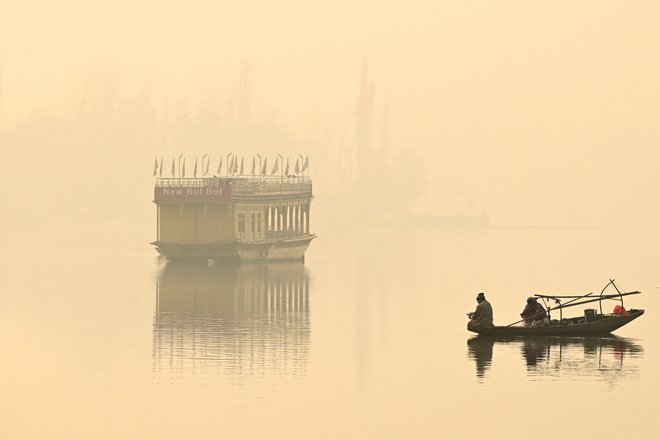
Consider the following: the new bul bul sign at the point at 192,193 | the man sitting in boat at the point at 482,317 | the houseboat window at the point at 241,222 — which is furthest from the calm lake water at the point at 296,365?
the houseboat window at the point at 241,222

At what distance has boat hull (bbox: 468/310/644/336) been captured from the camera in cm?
4950

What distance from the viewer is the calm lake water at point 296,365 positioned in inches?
1379

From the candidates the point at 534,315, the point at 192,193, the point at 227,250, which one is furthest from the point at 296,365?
the point at 192,193

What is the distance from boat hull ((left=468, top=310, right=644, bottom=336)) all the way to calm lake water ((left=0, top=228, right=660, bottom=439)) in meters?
0.35

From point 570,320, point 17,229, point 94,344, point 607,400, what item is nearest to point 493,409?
point 607,400

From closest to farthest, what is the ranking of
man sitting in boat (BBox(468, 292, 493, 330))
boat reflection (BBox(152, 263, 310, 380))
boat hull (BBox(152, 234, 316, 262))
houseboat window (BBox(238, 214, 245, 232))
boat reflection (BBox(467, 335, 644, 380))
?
boat reflection (BBox(467, 335, 644, 380))
boat reflection (BBox(152, 263, 310, 380))
man sitting in boat (BBox(468, 292, 493, 330))
boat hull (BBox(152, 234, 316, 262))
houseboat window (BBox(238, 214, 245, 232))

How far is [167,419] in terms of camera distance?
35.1 meters

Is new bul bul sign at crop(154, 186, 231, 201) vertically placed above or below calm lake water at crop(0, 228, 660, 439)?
above

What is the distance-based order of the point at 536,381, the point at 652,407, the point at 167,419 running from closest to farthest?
the point at 167,419
the point at 652,407
the point at 536,381

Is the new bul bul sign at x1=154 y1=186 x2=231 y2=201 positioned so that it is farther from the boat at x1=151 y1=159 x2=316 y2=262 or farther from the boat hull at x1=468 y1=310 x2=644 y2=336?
the boat hull at x1=468 y1=310 x2=644 y2=336

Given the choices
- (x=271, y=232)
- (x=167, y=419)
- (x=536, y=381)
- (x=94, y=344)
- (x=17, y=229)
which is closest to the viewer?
(x=167, y=419)

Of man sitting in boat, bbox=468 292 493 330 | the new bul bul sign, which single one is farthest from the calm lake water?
the new bul bul sign

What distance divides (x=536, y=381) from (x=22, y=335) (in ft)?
67.6

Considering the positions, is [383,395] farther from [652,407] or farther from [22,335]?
[22,335]
